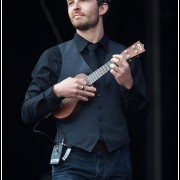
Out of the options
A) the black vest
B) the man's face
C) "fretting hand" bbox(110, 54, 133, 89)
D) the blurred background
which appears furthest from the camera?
the blurred background

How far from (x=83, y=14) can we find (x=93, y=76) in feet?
1.27

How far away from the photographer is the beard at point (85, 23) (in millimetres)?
4312

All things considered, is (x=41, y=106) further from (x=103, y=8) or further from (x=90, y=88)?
(x=103, y=8)

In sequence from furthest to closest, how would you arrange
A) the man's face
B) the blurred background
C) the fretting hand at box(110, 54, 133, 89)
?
the blurred background < the man's face < the fretting hand at box(110, 54, 133, 89)

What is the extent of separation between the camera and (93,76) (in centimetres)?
418

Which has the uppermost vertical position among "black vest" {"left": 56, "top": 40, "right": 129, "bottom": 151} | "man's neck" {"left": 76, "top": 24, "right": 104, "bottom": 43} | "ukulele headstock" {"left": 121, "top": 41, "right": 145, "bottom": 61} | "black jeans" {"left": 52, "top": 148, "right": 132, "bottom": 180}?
"man's neck" {"left": 76, "top": 24, "right": 104, "bottom": 43}

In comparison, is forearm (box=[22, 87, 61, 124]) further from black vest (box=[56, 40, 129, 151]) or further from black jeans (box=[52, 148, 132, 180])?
black jeans (box=[52, 148, 132, 180])

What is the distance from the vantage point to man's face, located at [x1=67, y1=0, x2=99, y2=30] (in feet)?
14.1

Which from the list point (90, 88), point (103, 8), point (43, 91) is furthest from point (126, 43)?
point (90, 88)

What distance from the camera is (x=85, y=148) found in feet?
13.4

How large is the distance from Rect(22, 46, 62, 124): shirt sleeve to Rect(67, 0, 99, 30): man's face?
19 cm

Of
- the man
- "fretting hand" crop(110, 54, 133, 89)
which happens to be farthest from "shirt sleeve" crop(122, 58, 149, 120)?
"fretting hand" crop(110, 54, 133, 89)

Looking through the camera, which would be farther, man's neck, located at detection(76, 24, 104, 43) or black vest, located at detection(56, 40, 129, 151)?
man's neck, located at detection(76, 24, 104, 43)

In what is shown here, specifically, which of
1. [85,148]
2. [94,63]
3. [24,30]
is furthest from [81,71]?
[24,30]
